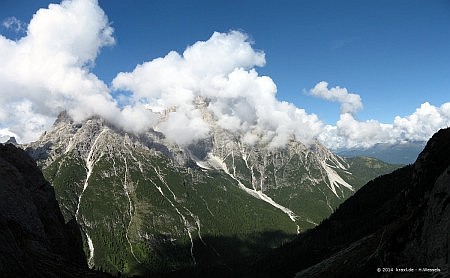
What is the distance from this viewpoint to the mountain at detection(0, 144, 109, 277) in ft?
219

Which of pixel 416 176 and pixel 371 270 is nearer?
pixel 371 270

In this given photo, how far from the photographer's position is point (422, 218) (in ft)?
259

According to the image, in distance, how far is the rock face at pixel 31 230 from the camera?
6681 centimetres

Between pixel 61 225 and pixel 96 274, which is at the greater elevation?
pixel 61 225

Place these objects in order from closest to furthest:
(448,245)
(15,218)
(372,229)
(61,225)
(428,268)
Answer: (448,245), (428,268), (15,218), (61,225), (372,229)

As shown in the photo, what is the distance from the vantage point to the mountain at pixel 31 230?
6688 centimetres

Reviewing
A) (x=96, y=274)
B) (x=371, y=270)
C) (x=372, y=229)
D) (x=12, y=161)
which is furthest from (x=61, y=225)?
(x=372, y=229)

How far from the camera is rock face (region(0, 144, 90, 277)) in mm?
66812

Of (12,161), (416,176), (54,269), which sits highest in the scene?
(12,161)

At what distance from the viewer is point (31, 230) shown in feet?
330

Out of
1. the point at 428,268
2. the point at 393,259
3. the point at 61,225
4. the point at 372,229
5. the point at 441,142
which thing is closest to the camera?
the point at 428,268

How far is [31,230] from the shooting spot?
10044 centimetres

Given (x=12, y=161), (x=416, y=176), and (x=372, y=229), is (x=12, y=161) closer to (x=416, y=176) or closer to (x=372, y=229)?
(x=416, y=176)

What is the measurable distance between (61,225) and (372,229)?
477ft
